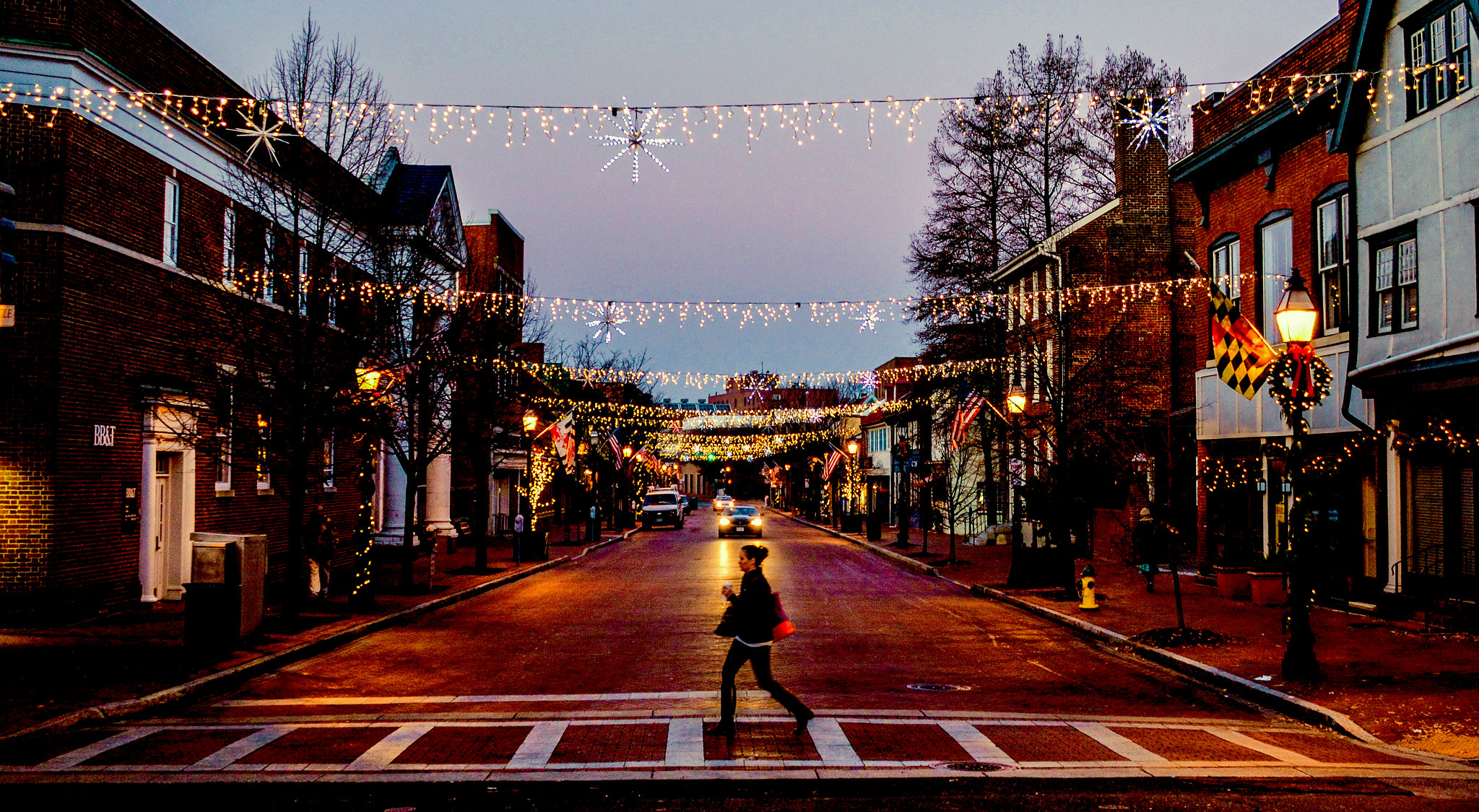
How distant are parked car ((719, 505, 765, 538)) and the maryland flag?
36335mm

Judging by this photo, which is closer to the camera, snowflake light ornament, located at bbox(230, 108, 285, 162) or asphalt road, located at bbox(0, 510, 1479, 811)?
asphalt road, located at bbox(0, 510, 1479, 811)

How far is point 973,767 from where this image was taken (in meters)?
9.23

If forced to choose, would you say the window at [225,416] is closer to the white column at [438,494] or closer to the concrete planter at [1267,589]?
the concrete planter at [1267,589]

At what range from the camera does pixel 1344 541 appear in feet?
70.5

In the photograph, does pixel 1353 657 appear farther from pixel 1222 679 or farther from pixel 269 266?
pixel 269 266

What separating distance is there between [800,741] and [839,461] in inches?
2098

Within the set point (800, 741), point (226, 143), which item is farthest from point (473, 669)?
point (226, 143)

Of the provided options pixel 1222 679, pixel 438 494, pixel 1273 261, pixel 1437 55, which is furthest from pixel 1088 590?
pixel 438 494

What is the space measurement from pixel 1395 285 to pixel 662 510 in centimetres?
5305

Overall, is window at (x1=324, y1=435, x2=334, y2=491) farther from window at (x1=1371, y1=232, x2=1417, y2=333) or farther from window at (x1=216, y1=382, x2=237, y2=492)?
window at (x1=1371, y1=232, x2=1417, y2=333)

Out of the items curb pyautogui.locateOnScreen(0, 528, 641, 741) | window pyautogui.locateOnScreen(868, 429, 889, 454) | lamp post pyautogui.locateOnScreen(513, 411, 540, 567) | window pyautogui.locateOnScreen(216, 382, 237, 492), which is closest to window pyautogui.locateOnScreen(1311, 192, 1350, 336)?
curb pyautogui.locateOnScreen(0, 528, 641, 741)

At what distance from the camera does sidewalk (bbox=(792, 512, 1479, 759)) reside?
444 inches

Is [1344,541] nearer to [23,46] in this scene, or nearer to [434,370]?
[434,370]

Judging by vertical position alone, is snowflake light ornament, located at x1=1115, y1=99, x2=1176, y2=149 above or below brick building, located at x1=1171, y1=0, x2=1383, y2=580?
above
